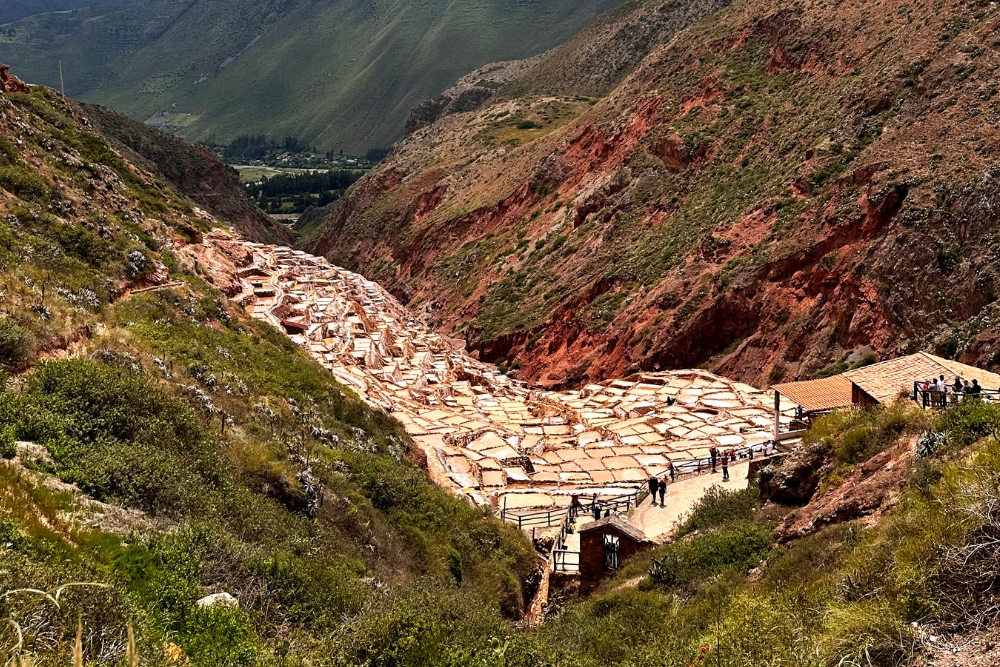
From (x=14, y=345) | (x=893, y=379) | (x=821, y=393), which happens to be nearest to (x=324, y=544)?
(x=14, y=345)

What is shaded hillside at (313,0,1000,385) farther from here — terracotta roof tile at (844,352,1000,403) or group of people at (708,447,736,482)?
group of people at (708,447,736,482)

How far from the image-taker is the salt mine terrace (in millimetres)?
16438

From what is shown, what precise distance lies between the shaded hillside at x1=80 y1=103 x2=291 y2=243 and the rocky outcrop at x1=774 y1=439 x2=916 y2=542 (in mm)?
69527

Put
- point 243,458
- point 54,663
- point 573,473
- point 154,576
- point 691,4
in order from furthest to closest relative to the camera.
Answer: point 691,4 → point 573,473 → point 243,458 → point 154,576 → point 54,663

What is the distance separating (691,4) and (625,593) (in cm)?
8099

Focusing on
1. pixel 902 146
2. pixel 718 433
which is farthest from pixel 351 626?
pixel 902 146

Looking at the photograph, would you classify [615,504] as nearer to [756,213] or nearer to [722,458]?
[722,458]

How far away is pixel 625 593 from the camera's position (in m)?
9.18

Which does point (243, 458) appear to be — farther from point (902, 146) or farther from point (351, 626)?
point (902, 146)

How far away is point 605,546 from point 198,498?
7.09 meters

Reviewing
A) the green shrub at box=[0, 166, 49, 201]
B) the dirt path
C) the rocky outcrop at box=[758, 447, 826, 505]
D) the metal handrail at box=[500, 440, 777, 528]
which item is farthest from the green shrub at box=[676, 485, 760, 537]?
the green shrub at box=[0, 166, 49, 201]

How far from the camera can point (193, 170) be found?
76.6 meters

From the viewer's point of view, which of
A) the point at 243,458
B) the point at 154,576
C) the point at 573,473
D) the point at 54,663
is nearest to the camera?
the point at 54,663

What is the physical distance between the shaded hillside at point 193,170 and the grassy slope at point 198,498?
200 feet
